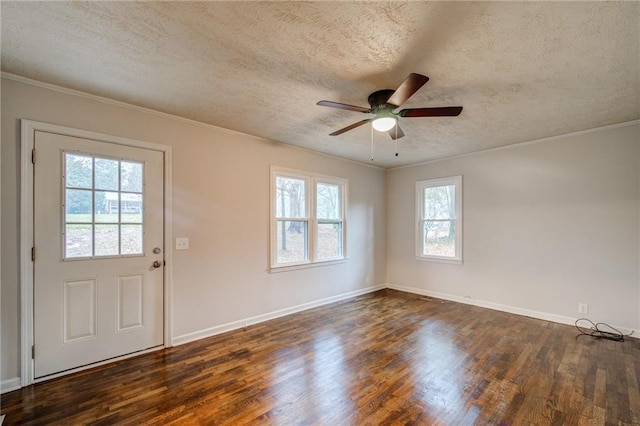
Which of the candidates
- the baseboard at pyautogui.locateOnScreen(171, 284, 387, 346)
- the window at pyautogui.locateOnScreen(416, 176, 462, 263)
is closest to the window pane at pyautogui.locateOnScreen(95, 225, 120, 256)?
the baseboard at pyautogui.locateOnScreen(171, 284, 387, 346)

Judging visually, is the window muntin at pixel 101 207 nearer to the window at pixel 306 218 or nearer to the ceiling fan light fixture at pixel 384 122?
the window at pixel 306 218

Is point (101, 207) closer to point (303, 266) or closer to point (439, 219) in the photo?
point (303, 266)

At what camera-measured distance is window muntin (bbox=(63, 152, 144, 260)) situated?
2547 mm

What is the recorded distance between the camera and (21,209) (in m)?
2.32

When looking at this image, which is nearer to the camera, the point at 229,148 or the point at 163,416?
the point at 163,416

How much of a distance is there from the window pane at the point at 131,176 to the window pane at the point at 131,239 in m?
0.39

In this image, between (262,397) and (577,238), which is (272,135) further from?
(577,238)

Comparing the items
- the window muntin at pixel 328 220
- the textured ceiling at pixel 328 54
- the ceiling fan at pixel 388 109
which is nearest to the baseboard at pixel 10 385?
the textured ceiling at pixel 328 54

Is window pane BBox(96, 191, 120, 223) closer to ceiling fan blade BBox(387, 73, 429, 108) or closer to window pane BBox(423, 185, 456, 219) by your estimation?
ceiling fan blade BBox(387, 73, 429, 108)

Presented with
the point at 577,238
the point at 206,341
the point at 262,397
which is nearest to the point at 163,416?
the point at 262,397

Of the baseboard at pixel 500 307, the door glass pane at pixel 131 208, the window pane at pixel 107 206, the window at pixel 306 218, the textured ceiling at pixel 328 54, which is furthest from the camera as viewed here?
the window at pixel 306 218

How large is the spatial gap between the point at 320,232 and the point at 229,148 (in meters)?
1.97

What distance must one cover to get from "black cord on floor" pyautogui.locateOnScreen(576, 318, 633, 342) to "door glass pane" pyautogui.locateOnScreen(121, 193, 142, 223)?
17.3 feet

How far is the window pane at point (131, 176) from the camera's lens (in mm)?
2822
